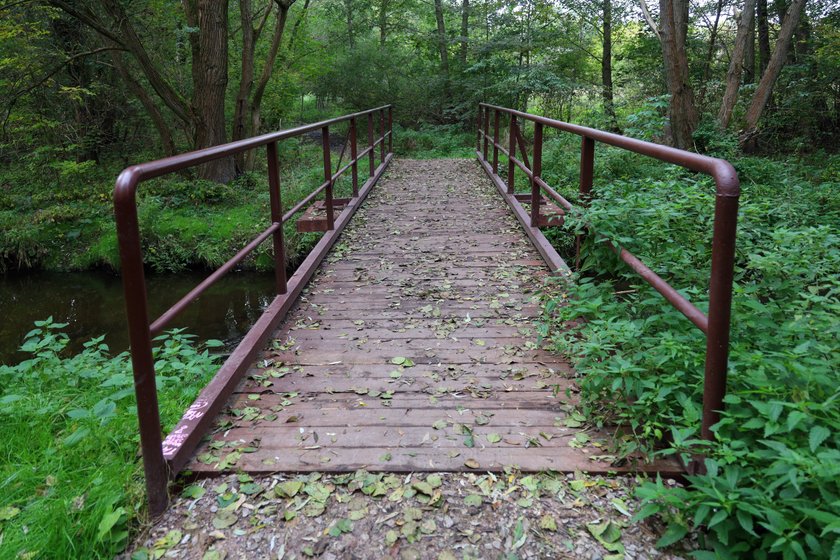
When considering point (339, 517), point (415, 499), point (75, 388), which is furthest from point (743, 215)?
point (75, 388)

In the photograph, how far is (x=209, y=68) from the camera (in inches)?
410

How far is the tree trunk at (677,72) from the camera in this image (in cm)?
905

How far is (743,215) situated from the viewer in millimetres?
3357

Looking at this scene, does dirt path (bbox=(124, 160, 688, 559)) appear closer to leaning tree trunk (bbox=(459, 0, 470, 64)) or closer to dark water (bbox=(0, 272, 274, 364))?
dark water (bbox=(0, 272, 274, 364))

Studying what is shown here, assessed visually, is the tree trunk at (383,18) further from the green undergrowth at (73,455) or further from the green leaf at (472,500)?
the green leaf at (472,500)

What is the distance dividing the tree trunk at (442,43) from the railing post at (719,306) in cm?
1815

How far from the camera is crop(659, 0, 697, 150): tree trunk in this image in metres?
9.05

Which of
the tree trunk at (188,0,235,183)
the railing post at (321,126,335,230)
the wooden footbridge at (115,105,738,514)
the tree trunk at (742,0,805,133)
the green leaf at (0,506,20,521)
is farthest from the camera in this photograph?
the tree trunk at (742,0,805,133)

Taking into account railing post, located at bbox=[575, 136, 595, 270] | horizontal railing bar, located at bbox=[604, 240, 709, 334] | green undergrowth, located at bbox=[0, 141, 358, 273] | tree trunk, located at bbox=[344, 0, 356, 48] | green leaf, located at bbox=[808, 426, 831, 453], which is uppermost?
tree trunk, located at bbox=[344, 0, 356, 48]

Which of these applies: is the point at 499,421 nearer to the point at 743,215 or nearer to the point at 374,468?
the point at 374,468

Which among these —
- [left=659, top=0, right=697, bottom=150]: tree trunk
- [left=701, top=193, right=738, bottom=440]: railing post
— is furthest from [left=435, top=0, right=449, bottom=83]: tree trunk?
[left=701, top=193, right=738, bottom=440]: railing post

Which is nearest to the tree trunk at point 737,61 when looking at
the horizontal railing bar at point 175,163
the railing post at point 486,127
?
the railing post at point 486,127

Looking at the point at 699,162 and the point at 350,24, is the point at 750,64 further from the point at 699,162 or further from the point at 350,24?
the point at 699,162

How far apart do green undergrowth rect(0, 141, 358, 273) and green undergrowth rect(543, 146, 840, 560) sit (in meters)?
6.53
